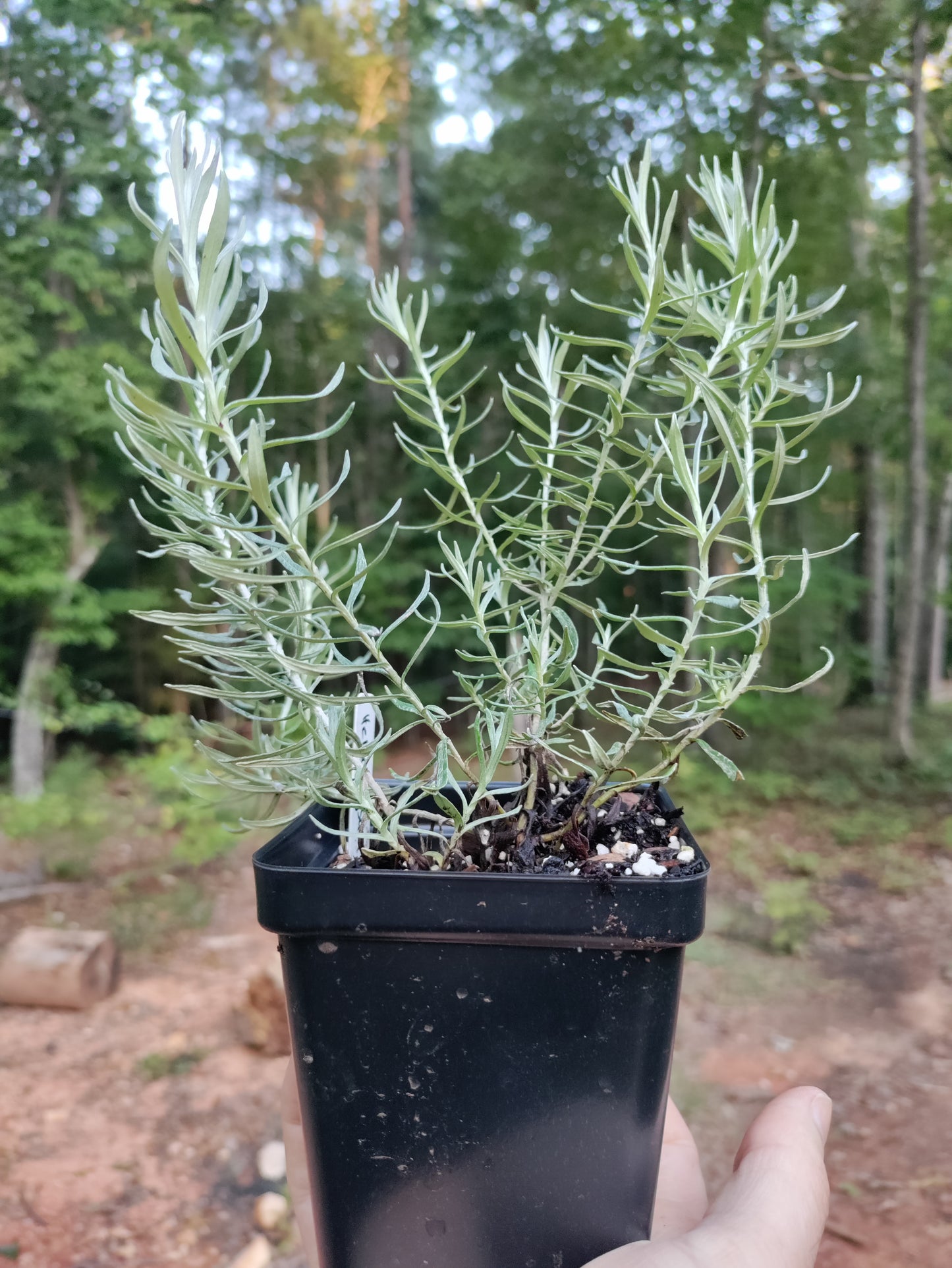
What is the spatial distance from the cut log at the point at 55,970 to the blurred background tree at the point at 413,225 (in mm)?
905

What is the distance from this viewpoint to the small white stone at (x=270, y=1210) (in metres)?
1.42

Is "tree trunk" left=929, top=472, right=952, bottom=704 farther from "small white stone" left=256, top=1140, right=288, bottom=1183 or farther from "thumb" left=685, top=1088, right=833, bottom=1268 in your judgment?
"thumb" left=685, top=1088, right=833, bottom=1268

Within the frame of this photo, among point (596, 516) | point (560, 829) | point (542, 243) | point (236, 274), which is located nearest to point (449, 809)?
point (560, 829)

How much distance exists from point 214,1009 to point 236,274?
2081 millimetres

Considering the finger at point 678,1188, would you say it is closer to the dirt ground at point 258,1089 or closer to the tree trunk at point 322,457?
the dirt ground at point 258,1089

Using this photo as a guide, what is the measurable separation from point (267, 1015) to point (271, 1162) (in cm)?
34

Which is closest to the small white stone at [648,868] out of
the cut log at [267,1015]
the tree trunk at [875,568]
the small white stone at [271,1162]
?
the small white stone at [271,1162]

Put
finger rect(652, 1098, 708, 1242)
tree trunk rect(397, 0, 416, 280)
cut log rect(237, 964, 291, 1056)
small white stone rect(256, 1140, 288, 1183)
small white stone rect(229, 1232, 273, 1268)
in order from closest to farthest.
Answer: finger rect(652, 1098, 708, 1242) → small white stone rect(229, 1232, 273, 1268) → small white stone rect(256, 1140, 288, 1183) → cut log rect(237, 964, 291, 1056) → tree trunk rect(397, 0, 416, 280)

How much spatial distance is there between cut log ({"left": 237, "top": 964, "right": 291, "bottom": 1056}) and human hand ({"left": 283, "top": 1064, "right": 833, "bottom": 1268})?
1.26 metres

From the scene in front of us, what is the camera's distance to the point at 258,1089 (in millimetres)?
1762

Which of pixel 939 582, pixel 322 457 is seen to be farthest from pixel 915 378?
pixel 322 457

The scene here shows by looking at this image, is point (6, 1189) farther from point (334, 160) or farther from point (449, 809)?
point (334, 160)

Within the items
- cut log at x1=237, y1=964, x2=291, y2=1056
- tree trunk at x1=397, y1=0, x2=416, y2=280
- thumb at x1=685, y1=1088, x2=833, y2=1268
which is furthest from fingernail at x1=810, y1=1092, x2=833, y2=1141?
tree trunk at x1=397, y1=0, x2=416, y2=280

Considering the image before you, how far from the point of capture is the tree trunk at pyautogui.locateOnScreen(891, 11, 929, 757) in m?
3.20
